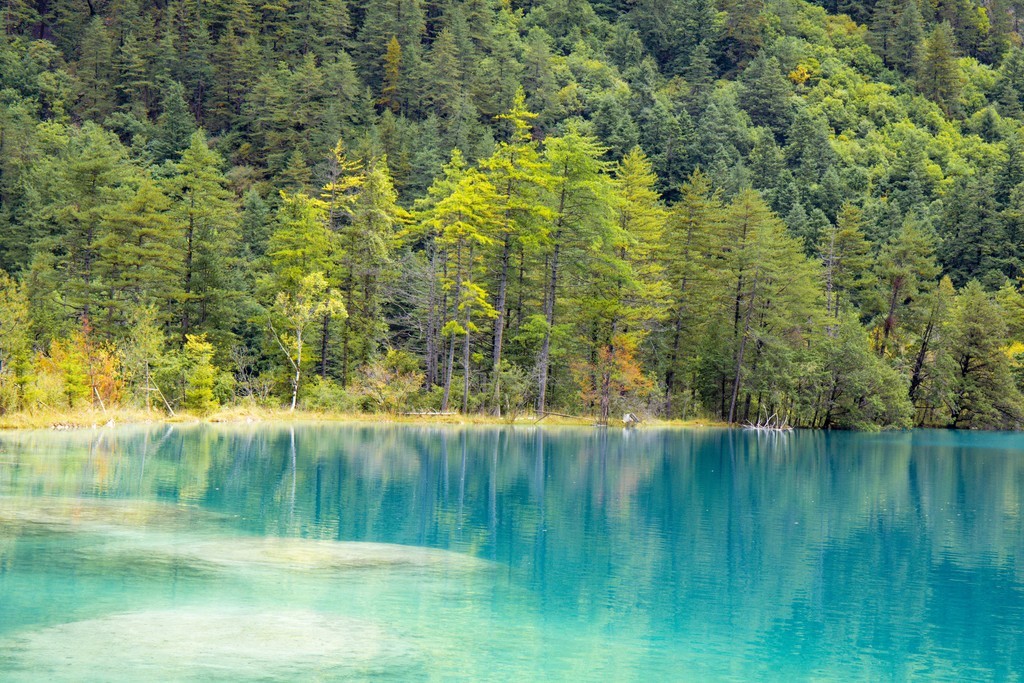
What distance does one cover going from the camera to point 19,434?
31.9 metres

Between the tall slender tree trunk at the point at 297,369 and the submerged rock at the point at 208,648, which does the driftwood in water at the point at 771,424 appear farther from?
the submerged rock at the point at 208,648

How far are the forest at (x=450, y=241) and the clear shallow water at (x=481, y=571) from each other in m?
15.3

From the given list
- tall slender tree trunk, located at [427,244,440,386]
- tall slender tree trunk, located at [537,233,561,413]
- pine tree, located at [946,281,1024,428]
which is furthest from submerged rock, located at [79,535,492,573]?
pine tree, located at [946,281,1024,428]

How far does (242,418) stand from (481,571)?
31.4 meters

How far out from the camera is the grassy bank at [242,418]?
34.5 meters

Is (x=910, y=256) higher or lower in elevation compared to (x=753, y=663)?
higher

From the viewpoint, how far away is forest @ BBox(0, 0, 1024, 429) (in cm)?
4969

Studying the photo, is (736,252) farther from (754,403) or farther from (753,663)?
(753,663)

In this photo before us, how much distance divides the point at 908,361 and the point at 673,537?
49.3 meters

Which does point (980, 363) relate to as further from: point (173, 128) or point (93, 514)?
point (173, 128)

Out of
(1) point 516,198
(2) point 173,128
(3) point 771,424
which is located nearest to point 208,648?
(1) point 516,198

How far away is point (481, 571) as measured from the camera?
1544 centimetres

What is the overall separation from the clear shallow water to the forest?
15.3 meters

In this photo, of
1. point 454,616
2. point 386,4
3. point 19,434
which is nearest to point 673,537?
point 454,616
